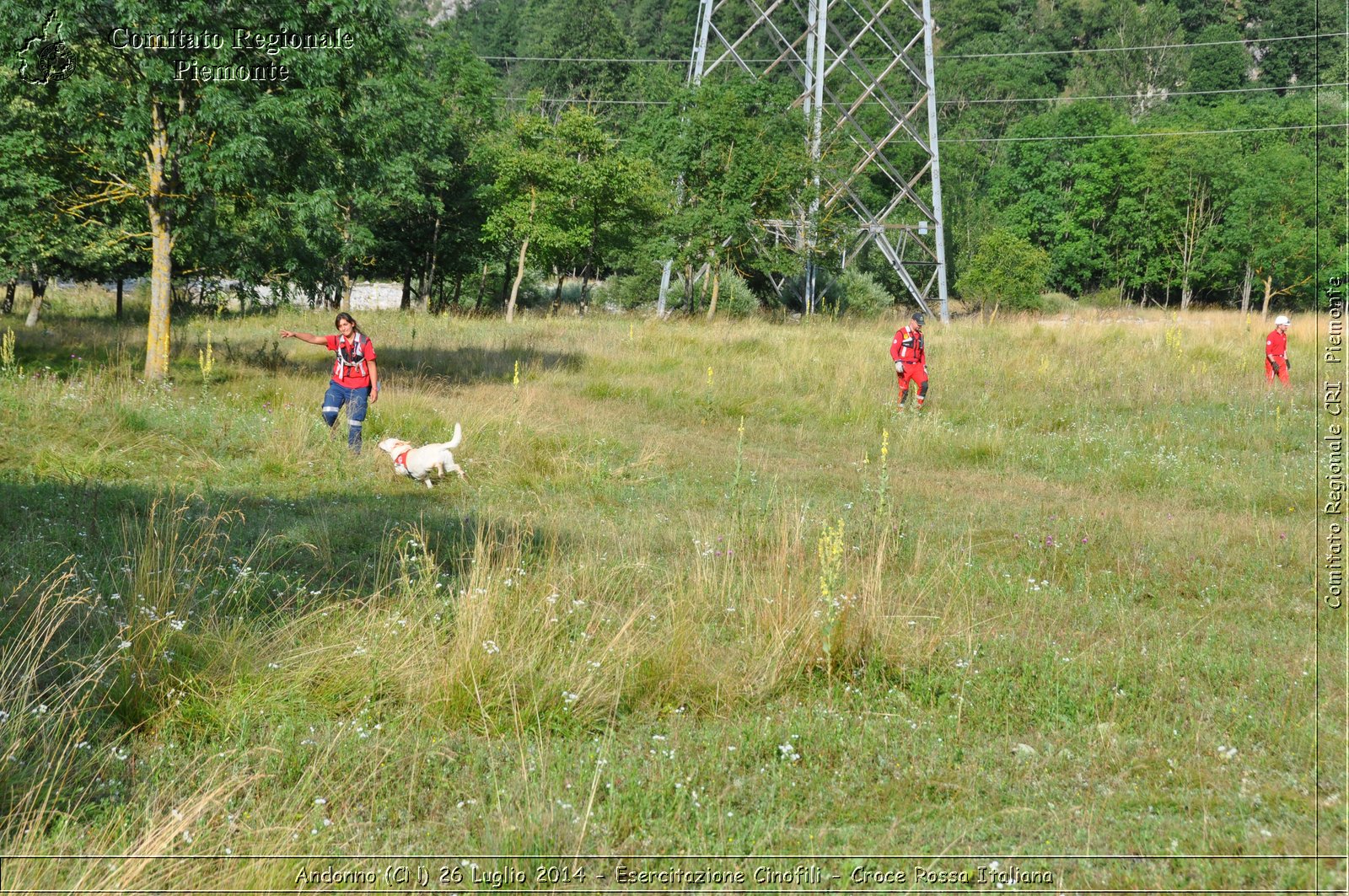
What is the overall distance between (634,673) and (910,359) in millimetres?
11729

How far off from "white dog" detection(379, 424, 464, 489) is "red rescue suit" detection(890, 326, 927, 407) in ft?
26.2

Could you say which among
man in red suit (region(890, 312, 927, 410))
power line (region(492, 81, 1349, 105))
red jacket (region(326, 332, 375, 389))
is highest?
power line (region(492, 81, 1349, 105))

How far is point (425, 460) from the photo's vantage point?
32.7 ft

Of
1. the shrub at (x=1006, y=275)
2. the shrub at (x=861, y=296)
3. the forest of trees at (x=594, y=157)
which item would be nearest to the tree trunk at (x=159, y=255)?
the forest of trees at (x=594, y=157)

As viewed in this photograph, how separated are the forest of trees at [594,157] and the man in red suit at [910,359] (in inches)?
325

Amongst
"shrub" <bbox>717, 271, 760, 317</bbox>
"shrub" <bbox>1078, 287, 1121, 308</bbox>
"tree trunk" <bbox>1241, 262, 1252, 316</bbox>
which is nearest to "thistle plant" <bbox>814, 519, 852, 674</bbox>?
"shrub" <bbox>717, 271, 760, 317</bbox>

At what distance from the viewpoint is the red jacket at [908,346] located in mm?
15805

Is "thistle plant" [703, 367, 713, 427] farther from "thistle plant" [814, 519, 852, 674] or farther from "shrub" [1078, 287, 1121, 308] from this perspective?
"shrub" [1078, 287, 1121, 308]

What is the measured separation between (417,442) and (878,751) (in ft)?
28.3

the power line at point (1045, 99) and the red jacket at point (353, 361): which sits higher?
the power line at point (1045, 99)

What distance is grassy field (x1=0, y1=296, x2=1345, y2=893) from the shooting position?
377 centimetres

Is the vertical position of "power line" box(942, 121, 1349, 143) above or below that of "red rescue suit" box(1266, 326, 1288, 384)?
above

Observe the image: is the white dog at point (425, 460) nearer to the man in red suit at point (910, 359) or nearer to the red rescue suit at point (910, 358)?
the man in red suit at point (910, 359)

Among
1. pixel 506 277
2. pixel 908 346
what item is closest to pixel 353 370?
pixel 908 346
